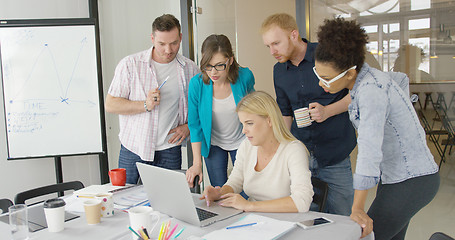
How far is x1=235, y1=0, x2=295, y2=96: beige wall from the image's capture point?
3.99 metres

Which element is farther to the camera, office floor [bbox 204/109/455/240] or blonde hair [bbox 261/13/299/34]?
office floor [bbox 204/109/455/240]

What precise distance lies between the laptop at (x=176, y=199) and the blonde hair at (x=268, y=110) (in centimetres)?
49

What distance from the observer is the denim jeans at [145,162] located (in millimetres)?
2717

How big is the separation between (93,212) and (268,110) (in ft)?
3.05

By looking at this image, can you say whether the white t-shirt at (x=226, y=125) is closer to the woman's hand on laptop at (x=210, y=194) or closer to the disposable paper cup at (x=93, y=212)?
the woman's hand on laptop at (x=210, y=194)

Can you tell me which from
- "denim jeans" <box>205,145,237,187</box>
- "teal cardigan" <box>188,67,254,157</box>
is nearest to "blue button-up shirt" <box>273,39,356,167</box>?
"teal cardigan" <box>188,67,254,157</box>

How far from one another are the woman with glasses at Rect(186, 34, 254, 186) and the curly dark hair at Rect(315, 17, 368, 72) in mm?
944

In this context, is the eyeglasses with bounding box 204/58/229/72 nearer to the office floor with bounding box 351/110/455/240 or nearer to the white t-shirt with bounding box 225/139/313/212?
the white t-shirt with bounding box 225/139/313/212

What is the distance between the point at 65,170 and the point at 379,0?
3151mm

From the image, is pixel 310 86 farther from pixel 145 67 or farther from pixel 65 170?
pixel 65 170

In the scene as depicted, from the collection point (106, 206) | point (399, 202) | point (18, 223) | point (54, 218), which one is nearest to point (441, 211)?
point (399, 202)

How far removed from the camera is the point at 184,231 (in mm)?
1428

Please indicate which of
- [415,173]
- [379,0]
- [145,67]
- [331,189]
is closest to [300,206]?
[415,173]

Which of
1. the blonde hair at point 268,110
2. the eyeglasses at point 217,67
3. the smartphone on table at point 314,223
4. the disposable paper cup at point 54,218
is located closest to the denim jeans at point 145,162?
the eyeglasses at point 217,67
